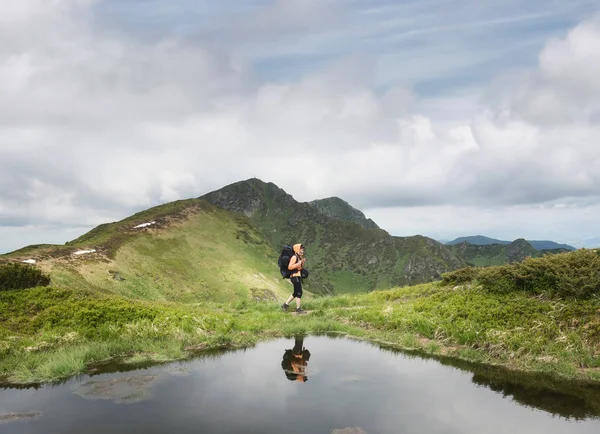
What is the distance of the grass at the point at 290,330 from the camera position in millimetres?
12047

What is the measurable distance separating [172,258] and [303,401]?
259ft

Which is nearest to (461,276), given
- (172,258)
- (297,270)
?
(297,270)

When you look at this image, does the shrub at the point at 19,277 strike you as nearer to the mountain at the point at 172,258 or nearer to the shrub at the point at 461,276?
the shrub at the point at 461,276

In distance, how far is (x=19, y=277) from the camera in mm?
19844

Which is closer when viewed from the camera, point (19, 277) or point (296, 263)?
point (19, 277)

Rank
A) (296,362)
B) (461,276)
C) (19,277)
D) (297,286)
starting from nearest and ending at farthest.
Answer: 1. (296,362)
2. (19,277)
3. (297,286)
4. (461,276)

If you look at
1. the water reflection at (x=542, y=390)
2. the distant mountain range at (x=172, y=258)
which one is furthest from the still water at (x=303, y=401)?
the distant mountain range at (x=172, y=258)

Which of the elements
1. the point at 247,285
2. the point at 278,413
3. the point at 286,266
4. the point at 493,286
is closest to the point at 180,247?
the point at 247,285

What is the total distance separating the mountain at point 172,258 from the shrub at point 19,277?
27.7 meters

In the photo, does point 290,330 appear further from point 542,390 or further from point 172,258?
point 172,258

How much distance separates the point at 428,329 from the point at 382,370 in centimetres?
484

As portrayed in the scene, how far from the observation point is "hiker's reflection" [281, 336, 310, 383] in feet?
36.0

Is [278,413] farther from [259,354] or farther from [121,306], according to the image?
[121,306]

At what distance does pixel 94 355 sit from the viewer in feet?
40.0
